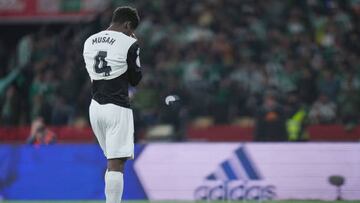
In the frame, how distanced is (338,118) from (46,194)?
599cm

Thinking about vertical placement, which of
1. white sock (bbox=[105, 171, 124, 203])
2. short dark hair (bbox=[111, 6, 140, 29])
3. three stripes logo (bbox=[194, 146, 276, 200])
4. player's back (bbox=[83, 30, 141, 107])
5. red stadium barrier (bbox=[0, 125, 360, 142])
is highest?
short dark hair (bbox=[111, 6, 140, 29])

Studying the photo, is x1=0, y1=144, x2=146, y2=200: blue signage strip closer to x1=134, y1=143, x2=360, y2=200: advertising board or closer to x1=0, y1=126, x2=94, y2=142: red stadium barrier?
x1=134, y1=143, x2=360, y2=200: advertising board

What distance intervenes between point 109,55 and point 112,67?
5.3 inches

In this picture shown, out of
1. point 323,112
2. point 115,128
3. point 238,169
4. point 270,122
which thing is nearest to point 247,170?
point 238,169

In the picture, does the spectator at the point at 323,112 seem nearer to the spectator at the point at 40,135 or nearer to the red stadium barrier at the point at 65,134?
the red stadium barrier at the point at 65,134

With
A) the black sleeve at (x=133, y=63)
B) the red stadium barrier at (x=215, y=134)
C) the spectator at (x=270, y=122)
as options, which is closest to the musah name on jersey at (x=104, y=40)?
the black sleeve at (x=133, y=63)

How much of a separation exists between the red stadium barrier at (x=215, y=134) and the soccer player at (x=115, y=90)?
774 cm

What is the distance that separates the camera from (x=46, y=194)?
14188mm

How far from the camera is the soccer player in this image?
A: 8.84 m

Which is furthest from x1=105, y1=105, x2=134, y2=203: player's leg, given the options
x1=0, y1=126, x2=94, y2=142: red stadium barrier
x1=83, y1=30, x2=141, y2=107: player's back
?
x1=0, y1=126, x2=94, y2=142: red stadium barrier

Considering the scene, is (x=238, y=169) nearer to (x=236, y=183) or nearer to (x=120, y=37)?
(x=236, y=183)

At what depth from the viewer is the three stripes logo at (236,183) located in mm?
13055

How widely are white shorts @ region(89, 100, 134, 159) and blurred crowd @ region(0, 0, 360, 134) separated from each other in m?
6.93

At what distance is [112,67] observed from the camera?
8961 millimetres
